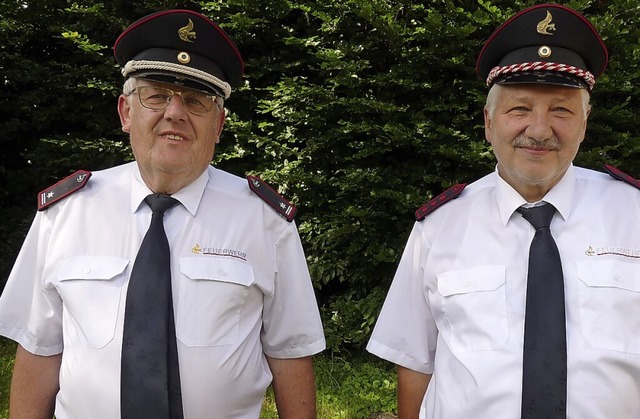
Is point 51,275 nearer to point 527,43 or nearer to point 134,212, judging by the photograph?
point 134,212

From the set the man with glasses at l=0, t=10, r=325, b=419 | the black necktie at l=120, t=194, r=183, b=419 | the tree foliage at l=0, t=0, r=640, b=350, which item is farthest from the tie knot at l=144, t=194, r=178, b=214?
the tree foliage at l=0, t=0, r=640, b=350

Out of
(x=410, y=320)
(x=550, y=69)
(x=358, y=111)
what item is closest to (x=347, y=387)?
(x=358, y=111)

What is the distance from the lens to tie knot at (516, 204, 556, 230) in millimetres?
1969

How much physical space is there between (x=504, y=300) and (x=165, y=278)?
1086 millimetres

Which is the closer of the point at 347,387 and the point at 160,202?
the point at 160,202

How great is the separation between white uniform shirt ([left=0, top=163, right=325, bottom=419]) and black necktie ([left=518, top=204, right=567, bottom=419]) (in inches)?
29.7

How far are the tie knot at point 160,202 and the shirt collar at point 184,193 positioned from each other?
0.02 metres

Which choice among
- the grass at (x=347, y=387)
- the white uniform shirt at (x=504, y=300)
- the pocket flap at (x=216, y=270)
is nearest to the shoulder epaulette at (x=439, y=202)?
the white uniform shirt at (x=504, y=300)

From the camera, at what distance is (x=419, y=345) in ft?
7.25

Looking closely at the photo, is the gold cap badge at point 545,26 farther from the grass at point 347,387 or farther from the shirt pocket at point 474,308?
the grass at point 347,387

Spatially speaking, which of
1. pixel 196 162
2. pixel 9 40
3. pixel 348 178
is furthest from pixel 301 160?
pixel 9 40

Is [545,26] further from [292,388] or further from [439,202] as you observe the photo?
[292,388]

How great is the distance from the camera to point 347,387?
4293 mm

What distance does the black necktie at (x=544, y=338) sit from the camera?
177 centimetres
